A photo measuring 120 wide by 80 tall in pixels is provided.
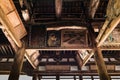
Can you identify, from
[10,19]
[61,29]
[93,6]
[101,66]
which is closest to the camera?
[10,19]

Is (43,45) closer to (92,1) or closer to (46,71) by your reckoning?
(92,1)

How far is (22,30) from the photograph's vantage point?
6.05 metres

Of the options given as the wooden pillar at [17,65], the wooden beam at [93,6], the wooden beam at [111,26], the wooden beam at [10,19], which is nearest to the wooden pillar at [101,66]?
the wooden beam at [111,26]

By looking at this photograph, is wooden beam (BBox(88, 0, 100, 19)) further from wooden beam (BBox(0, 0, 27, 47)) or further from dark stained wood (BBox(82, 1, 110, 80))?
wooden beam (BBox(0, 0, 27, 47))

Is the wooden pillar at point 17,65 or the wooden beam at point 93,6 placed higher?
the wooden beam at point 93,6

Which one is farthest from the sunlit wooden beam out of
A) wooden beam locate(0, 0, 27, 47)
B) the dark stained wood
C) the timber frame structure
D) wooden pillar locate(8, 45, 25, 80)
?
wooden pillar locate(8, 45, 25, 80)

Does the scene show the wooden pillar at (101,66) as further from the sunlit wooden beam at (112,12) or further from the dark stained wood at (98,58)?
the sunlit wooden beam at (112,12)

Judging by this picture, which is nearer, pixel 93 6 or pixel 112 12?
pixel 112 12

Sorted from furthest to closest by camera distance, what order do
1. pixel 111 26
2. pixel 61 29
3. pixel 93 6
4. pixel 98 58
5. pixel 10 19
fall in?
1. pixel 61 29
2. pixel 93 6
3. pixel 98 58
4. pixel 10 19
5. pixel 111 26

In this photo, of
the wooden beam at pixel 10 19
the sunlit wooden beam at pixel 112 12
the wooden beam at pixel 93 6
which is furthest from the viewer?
the wooden beam at pixel 93 6

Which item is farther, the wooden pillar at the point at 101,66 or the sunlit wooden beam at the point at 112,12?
the wooden pillar at the point at 101,66

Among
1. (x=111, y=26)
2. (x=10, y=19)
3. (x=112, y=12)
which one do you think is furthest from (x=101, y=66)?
(x=10, y=19)

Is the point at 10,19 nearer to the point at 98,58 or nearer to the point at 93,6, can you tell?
the point at 93,6

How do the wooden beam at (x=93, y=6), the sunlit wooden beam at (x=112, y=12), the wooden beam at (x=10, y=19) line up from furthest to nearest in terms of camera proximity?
the wooden beam at (x=93, y=6) < the wooden beam at (x=10, y=19) < the sunlit wooden beam at (x=112, y=12)
